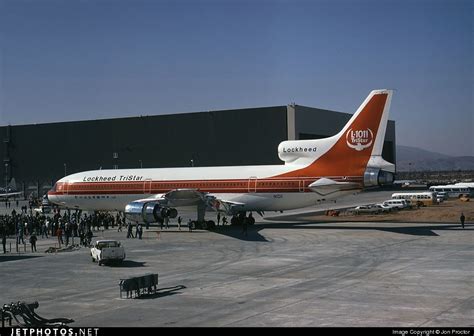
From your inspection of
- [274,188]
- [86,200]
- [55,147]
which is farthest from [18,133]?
[274,188]

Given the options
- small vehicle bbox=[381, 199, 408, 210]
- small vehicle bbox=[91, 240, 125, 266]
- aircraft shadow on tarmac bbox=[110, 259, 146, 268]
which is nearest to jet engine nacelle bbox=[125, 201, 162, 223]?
aircraft shadow on tarmac bbox=[110, 259, 146, 268]

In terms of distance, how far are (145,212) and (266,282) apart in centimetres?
2133

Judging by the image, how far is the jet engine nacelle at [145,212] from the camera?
42.9m

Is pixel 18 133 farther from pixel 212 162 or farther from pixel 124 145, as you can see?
pixel 212 162

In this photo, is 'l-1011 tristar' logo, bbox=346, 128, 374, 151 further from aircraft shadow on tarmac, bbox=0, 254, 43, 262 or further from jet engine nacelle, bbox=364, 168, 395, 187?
aircraft shadow on tarmac, bbox=0, 254, 43, 262

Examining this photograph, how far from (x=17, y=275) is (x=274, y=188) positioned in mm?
24422

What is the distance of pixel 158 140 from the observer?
347 ft

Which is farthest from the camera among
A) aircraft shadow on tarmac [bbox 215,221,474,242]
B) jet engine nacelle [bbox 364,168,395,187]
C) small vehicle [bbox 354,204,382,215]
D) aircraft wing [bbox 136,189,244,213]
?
small vehicle [bbox 354,204,382,215]

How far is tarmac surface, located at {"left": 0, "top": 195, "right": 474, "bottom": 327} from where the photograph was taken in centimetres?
1700

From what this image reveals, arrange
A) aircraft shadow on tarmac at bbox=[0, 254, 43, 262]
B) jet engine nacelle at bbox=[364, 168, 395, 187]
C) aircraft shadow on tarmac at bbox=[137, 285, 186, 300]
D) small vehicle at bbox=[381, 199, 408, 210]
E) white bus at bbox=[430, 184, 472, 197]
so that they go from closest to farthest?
aircraft shadow on tarmac at bbox=[137, 285, 186, 300] → aircraft shadow on tarmac at bbox=[0, 254, 43, 262] → jet engine nacelle at bbox=[364, 168, 395, 187] → small vehicle at bbox=[381, 199, 408, 210] → white bus at bbox=[430, 184, 472, 197]

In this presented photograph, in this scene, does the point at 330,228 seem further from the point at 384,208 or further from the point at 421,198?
the point at 421,198

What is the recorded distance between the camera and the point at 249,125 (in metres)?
98.9

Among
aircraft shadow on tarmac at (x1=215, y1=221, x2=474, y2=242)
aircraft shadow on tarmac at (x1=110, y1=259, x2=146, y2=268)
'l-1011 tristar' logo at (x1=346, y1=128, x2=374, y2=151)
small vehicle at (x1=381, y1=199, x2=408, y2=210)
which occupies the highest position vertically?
'l-1011 tristar' logo at (x1=346, y1=128, x2=374, y2=151)

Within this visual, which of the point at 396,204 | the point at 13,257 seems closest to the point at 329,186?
the point at 13,257
